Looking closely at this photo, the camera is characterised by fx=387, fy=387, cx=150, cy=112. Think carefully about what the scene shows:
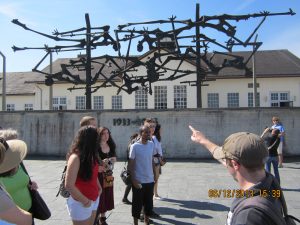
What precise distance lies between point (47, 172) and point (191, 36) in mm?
7536

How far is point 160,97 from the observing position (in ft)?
112

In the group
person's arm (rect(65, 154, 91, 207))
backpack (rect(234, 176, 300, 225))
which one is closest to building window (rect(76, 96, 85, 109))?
person's arm (rect(65, 154, 91, 207))

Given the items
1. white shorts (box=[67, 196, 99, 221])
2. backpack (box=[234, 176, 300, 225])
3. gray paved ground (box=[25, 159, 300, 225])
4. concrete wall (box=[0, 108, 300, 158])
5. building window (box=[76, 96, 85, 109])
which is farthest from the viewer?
building window (box=[76, 96, 85, 109])

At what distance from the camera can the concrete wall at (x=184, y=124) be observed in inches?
674

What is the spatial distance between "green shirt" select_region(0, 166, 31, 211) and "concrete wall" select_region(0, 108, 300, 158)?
1360 centimetres

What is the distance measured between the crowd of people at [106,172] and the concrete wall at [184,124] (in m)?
6.70

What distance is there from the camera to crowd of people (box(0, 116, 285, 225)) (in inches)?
90.3

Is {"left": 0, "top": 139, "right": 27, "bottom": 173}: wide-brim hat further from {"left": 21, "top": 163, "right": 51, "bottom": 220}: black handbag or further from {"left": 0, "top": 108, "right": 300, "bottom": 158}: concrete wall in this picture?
{"left": 0, "top": 108, "right": 300, "bottom": 158}: concrete wall

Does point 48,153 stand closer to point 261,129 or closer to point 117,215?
point 261,129

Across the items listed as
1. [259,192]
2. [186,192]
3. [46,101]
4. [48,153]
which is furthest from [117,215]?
[46,101]

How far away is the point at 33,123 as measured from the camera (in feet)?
61.8

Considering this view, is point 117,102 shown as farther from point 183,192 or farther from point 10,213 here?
point 10,213

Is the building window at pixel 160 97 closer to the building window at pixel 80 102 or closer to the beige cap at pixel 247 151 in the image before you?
the building window at pixel 80 102

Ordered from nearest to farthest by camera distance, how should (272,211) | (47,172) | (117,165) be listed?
1. (272,211)
2. (47,172)
3. (117,165)
